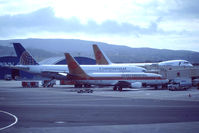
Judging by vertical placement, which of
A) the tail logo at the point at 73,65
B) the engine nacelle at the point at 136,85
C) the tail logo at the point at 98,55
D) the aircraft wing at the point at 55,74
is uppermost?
the tail logo at the point at 98,55

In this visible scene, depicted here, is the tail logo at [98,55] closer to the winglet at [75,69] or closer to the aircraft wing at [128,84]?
the winglet at [75,69]

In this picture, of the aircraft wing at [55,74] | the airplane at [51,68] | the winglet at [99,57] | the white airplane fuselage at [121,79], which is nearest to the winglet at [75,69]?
the white airplane fuselage at [121,79]

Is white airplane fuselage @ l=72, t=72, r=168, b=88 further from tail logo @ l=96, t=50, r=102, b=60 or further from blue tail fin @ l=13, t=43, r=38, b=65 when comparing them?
tail logo @ l=96, t=50, r=102, b=60

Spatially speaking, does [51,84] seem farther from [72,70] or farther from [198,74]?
[198,74]

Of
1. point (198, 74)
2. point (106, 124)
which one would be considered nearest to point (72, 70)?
point (198, 74)

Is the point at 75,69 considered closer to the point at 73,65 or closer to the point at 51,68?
the point at 73,65

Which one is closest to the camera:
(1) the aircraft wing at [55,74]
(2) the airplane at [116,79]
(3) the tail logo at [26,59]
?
(2) the airplane at [116,79]

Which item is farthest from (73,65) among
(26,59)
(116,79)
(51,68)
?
(26,59)

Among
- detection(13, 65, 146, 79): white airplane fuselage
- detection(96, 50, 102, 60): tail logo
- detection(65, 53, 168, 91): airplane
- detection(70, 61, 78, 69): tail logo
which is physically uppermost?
detection(96, 50, 102, 60): tail logo

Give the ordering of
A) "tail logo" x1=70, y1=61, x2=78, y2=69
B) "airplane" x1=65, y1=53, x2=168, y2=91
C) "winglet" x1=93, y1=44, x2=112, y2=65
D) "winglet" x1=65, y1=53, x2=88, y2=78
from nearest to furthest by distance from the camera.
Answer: "airplane" x1=65, y1=53, x2=168, y2=91 → "winglet" x1=65, y1=53, x2=88, y2=78 → "tail logo" x1=70, y1=61, x2=78, y2=69 → "winglet" x1=93, y1=44, x2=112, y2=65

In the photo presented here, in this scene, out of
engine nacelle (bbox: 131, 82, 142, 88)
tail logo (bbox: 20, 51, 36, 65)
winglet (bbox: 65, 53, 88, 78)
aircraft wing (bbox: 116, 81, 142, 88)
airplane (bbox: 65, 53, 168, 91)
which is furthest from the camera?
tail logo (bbox: 20, 51, 36, 65)

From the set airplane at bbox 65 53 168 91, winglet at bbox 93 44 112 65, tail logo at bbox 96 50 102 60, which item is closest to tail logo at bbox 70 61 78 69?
airplane at bbox 65 53 168 91

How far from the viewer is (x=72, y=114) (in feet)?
75.4

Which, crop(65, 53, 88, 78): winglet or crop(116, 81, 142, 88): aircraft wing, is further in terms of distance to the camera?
crop(65, 53, 88, 78): winglet
